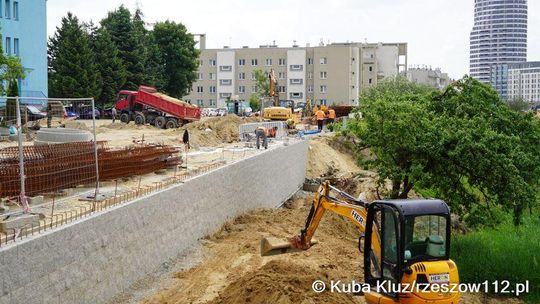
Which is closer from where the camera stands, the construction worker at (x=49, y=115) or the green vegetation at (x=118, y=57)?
the construction worker at (x=49, y=115)

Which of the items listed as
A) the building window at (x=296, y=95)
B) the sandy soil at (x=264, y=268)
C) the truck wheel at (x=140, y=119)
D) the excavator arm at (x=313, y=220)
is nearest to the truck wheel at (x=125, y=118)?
the truck wheel at (x=140, y=119)

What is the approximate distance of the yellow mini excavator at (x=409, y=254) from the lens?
37.7 ft

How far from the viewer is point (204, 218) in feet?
65.1

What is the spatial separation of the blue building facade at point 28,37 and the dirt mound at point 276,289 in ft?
112

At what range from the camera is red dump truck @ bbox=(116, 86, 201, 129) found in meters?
46.3

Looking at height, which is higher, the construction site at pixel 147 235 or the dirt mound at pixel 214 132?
the dirt mound at pixel 214 132

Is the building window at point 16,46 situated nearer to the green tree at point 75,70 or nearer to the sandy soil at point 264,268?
the green tree at point 75,70

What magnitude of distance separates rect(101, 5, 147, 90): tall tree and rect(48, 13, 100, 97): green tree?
697cm

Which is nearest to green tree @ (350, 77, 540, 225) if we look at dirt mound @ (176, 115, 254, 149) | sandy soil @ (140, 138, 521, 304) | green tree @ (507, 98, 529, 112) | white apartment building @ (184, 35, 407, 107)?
sandy soil @ (140, 138, 521, 304)

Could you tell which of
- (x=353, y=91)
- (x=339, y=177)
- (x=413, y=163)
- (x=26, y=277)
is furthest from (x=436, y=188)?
(x=353, y=91)

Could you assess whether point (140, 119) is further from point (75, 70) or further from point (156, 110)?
point (75, 70)

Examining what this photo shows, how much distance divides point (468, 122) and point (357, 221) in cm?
710

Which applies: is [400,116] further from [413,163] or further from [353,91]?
[353,91]

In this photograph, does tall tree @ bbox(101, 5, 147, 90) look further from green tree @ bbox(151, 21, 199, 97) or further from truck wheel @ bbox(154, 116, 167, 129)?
truck wheel @ bbox(154, 116, 167, 129)
